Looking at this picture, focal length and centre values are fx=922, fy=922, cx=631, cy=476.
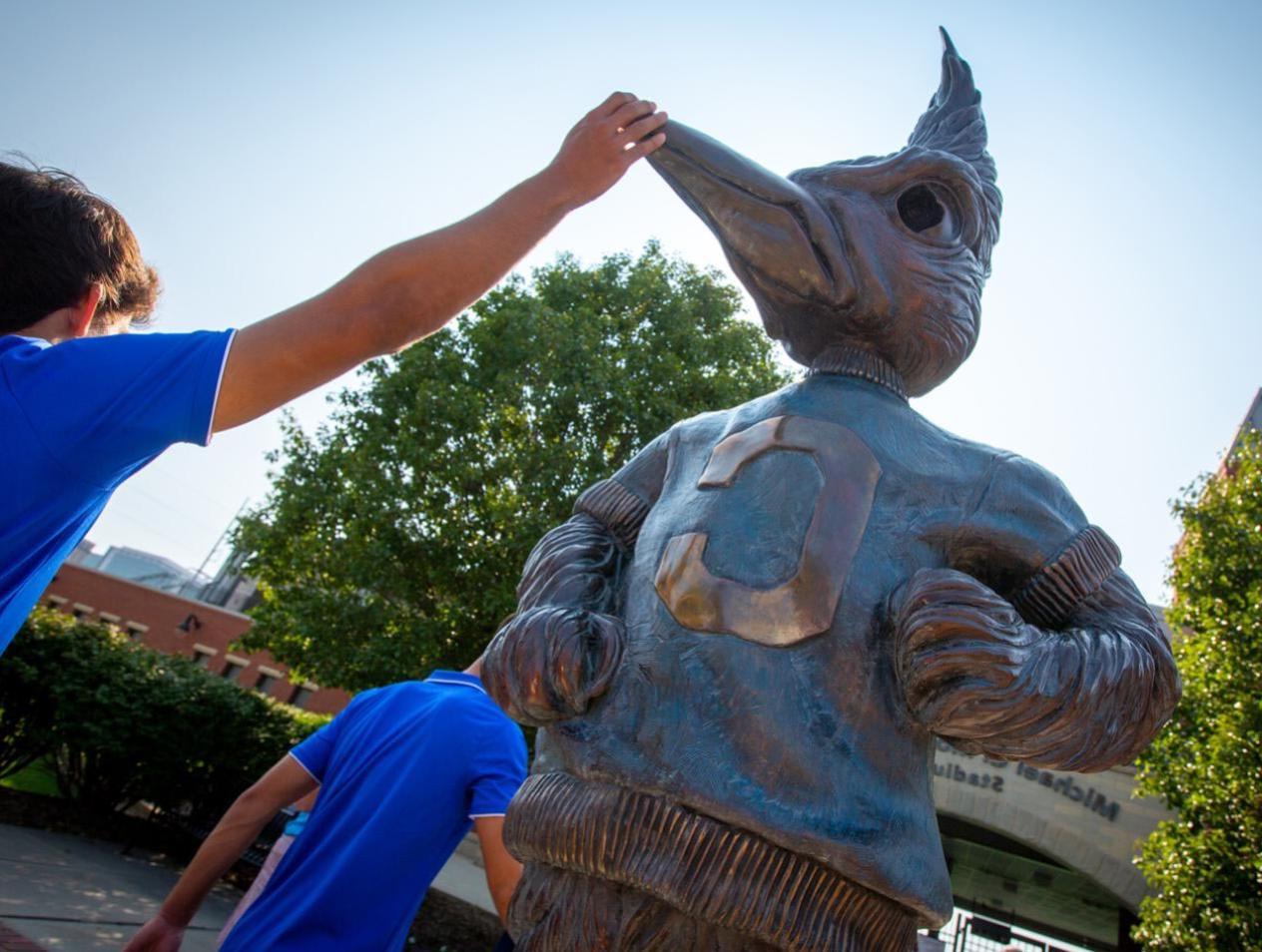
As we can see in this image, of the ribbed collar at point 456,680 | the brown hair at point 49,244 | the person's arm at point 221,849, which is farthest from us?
the ribbed collar at point 456,680

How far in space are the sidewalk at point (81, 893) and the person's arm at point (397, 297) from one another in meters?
4.35

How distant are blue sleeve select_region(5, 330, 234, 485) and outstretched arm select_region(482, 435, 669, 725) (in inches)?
25.4

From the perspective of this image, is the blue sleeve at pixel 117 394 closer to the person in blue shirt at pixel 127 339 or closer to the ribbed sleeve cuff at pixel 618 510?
the person in blue shirt at pixel 127 339

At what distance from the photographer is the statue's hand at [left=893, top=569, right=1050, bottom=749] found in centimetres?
144

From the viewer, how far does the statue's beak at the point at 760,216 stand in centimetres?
187

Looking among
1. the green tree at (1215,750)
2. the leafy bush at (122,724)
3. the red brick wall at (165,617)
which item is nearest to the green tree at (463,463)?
the leafy bush at (122,724)

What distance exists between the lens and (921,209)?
6.76ft

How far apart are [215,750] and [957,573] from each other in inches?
393

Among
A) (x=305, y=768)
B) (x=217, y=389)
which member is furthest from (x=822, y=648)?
(x=305, y=768)

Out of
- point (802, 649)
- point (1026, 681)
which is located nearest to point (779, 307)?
point (802, 649)

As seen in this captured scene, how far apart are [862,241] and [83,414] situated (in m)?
1.46

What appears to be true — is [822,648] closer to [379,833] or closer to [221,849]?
[379,833]

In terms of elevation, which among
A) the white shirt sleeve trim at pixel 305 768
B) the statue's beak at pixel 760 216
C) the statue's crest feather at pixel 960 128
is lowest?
the white shirt sleeve trim at pixel 305 768

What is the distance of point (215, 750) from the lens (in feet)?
32.0
